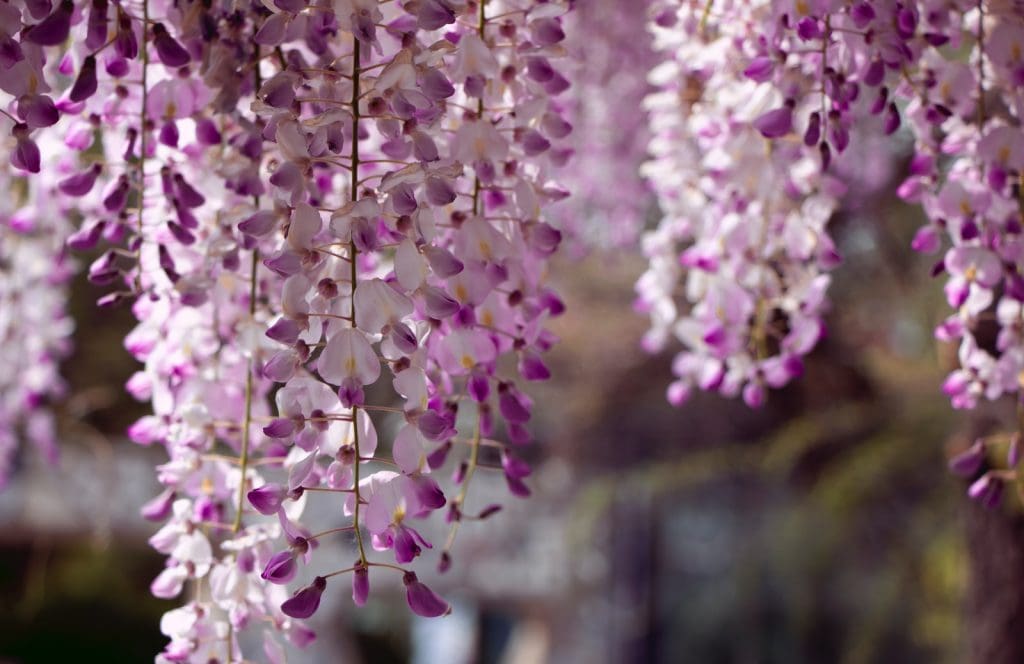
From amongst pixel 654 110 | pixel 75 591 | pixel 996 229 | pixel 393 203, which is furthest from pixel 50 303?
pixel 75 591

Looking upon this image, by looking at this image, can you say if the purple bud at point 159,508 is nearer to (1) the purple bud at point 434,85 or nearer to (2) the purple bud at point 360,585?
(2) the purple bud at point 360,585

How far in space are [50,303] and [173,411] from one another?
684 mm

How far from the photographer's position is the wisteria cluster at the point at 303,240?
1.67ft

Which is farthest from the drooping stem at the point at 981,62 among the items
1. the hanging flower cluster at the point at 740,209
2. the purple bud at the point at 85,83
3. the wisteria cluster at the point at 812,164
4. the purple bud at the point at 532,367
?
the purple bud at the point at 85,83

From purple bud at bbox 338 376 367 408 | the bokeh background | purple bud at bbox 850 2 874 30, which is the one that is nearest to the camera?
purple bud at bbox 338 376 367 408

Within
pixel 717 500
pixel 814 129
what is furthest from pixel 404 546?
pixel 717 500

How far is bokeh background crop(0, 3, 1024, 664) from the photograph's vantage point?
183 cm

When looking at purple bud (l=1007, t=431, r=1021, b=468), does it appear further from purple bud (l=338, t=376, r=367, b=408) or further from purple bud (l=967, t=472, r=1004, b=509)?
purple bud (l=338, t=376, r=367, b=408)

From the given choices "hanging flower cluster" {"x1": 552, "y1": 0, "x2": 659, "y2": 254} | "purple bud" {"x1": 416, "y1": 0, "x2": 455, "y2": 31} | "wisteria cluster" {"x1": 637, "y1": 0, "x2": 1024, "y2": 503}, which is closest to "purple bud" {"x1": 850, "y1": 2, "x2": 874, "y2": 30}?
"wisteria cluster" {"x1": 637, "y1": 0, "x2": 1024, "y2": 503}

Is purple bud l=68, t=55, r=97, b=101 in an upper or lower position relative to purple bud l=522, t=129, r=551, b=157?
upper

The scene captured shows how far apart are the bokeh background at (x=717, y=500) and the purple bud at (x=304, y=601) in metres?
0.87

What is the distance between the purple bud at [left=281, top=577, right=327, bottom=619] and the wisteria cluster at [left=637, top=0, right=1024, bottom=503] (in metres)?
0.40

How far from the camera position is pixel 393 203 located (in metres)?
0.51

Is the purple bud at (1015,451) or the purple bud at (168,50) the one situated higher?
the purple bud at (168,50)
